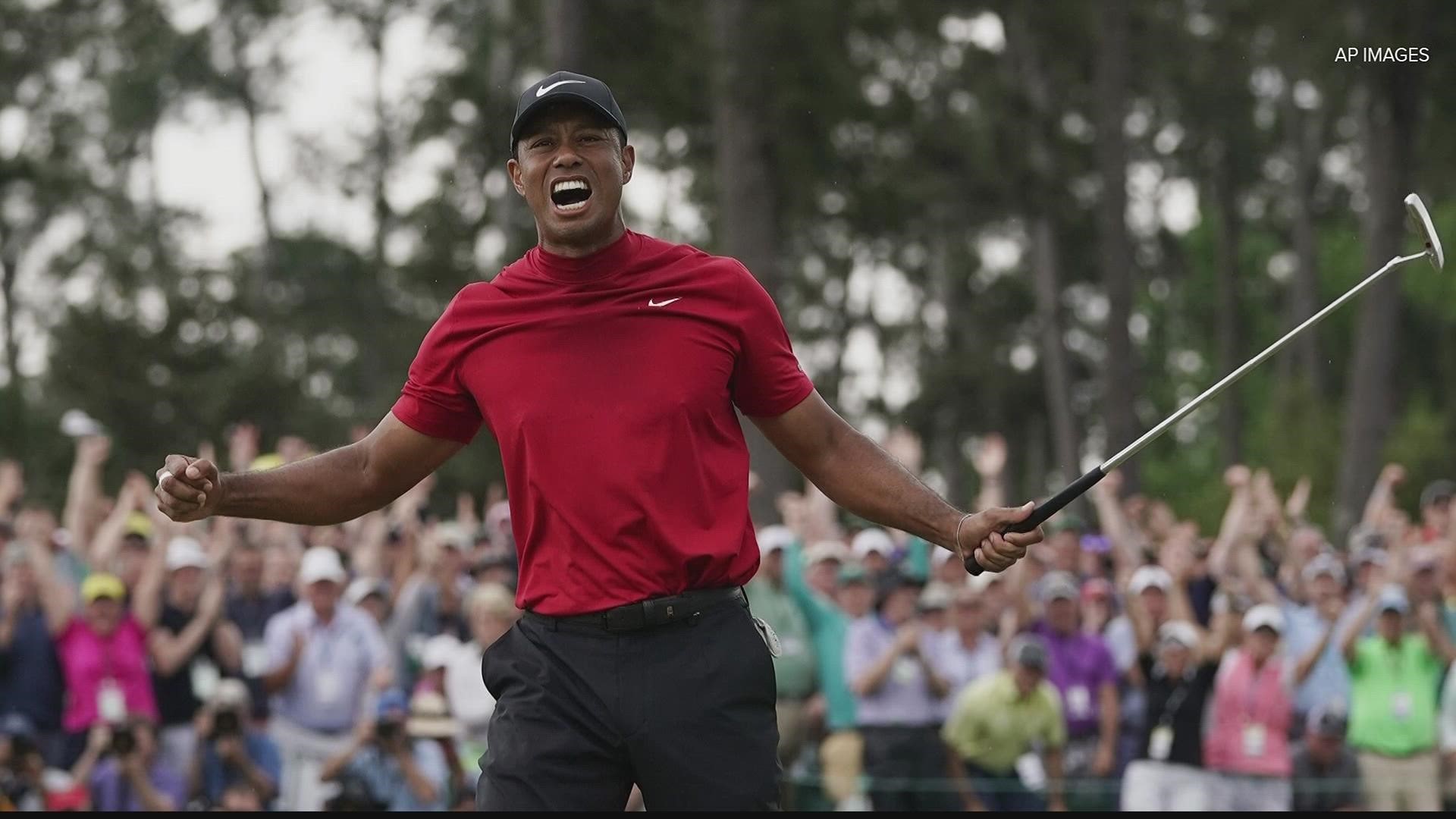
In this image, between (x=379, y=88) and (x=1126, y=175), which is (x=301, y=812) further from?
(x=379, y=88)

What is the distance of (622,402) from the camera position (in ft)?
17.3

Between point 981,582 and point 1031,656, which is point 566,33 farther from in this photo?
point 1031,656

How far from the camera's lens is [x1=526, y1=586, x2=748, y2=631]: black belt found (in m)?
5.22

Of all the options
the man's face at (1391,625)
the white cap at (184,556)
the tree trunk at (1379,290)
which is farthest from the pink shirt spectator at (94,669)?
the tree trunk at (1379,290)

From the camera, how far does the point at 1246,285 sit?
54.8 meters

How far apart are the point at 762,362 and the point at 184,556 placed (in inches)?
333

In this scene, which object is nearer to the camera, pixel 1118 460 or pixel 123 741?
pixel 1118 460

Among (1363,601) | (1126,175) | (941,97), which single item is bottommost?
(1363,601)

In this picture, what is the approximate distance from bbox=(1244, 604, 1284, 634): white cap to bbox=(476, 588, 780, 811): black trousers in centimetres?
891

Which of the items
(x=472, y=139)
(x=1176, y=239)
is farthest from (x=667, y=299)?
(x=1176, y=239)

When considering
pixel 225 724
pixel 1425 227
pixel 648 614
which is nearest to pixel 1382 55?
pixel 225 724

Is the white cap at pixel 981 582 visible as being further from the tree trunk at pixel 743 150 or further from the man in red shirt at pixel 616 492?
the man in red shirt at pixel 616 492

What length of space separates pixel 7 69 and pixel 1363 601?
29.7 meters

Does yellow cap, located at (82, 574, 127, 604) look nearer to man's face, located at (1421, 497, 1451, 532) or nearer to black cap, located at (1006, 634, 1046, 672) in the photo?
black cap, located at (1006, 634, 1046, 672)
